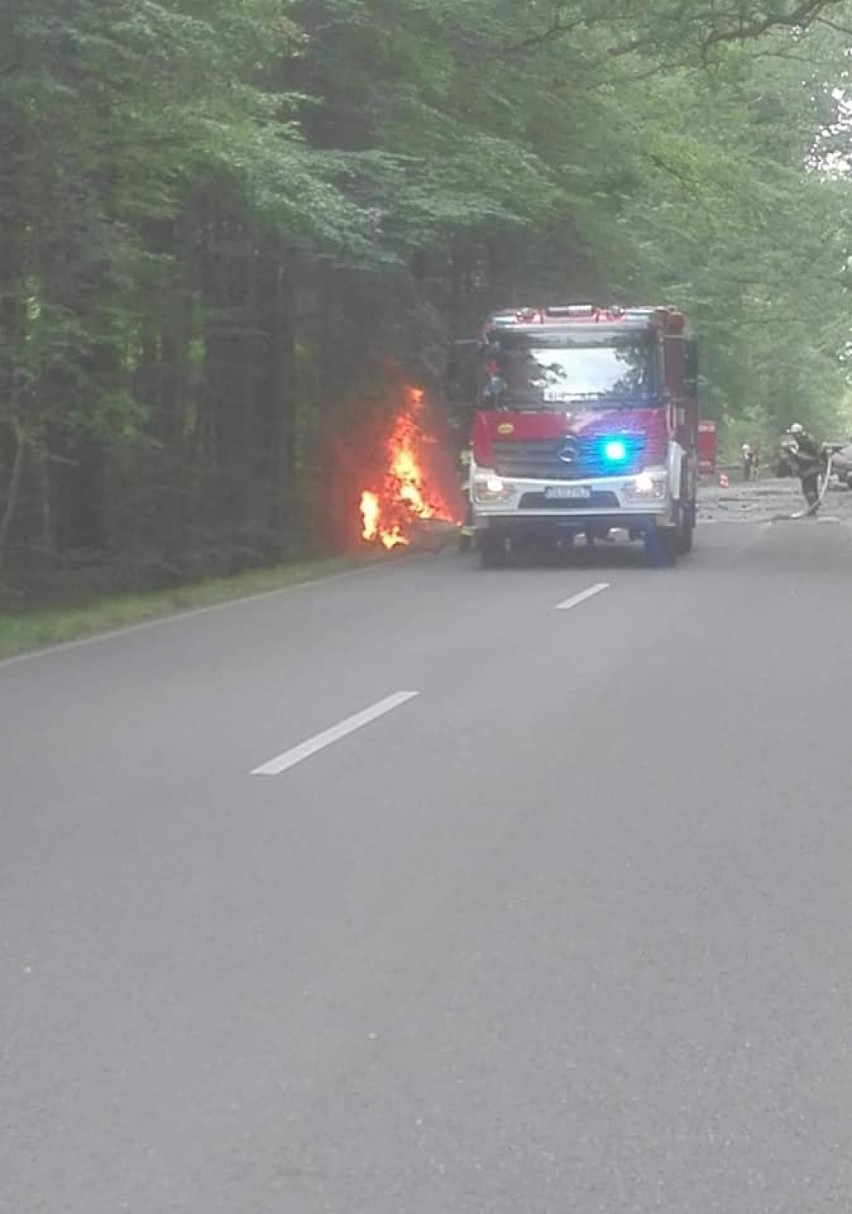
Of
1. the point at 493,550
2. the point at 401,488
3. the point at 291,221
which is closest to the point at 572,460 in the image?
the point at 493,550

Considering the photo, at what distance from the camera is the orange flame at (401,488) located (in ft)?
108

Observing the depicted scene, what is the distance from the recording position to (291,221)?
22000 mm

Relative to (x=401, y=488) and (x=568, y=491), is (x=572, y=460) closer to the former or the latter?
(x=568, y=491)

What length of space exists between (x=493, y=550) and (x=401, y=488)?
27.1 feet

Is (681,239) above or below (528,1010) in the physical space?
above

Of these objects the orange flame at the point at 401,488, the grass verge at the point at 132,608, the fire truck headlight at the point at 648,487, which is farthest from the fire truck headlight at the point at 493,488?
the orange flame at the point at 401,488

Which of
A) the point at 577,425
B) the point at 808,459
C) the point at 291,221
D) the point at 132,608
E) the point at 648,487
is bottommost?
the point at 808,459

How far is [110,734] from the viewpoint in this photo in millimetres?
11461

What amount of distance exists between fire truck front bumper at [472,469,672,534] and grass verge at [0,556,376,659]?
2129 millimetres

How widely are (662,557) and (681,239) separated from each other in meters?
13.4

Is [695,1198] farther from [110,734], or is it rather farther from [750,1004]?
[110,734]

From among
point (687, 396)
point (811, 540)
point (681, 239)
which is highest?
point (681, 239)

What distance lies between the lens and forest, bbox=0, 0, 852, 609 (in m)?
18.2

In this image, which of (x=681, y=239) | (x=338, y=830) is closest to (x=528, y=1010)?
(x=338, y=830)
